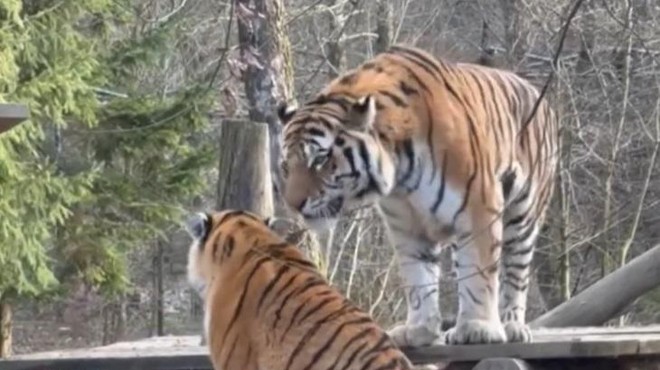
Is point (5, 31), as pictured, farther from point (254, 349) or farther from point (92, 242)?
point (254, 349)

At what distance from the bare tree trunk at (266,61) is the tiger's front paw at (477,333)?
249cm

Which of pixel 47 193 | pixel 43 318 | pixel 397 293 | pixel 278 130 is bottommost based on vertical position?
pixel 43 318

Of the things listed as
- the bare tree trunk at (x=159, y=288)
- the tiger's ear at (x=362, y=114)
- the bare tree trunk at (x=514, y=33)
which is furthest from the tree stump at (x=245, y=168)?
the bare tree trunk at (x=159, y=288)

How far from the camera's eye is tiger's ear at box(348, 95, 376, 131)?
5895 mm

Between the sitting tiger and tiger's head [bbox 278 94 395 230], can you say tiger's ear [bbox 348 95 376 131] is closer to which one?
tiger's head [bbox 278 94 395 230]

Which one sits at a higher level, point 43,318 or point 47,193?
point 47,193

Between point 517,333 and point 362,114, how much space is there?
3.62 ft

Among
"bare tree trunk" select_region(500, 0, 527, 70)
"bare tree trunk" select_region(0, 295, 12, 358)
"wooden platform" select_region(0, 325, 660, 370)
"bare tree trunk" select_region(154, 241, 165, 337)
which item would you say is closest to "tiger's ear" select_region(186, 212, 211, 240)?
"wooden platform" select_region(0, 325, 660, 370)

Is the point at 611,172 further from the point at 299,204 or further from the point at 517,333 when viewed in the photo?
the point at 299,204

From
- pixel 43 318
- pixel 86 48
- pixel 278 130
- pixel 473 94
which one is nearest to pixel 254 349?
pixel 473 94

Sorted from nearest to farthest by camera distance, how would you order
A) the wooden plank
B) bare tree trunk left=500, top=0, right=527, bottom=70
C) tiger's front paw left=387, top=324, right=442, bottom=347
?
the wooden plank, tiger's front paw left=387, top=324, right=442, bottom=347, bare tree trunk left=500, top=0, right=527, bottom=70

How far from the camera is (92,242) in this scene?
49.9 feet

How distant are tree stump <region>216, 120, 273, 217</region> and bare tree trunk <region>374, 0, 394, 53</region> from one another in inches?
367

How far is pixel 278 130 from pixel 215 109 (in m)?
7.50
